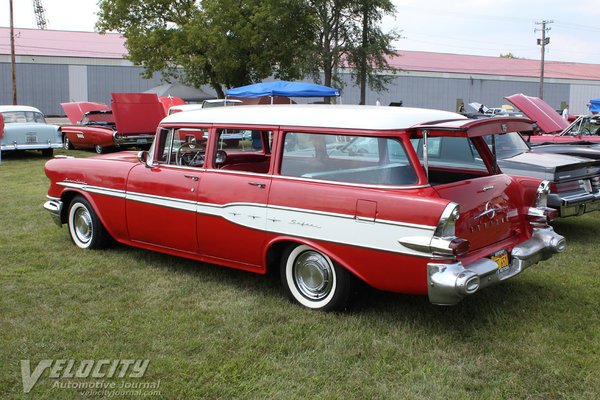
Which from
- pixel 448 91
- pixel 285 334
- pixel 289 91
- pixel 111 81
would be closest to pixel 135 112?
pixel 289 91

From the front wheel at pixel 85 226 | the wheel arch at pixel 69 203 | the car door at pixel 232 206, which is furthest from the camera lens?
the front wheel at pixel 85 226

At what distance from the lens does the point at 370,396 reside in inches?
124

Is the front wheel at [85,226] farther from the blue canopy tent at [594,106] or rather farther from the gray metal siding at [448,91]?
the gray metal siding at [448,91]

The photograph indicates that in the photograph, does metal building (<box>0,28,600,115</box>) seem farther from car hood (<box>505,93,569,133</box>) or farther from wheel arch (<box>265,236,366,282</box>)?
wheel arch (<box>265,236,366,282</box>)

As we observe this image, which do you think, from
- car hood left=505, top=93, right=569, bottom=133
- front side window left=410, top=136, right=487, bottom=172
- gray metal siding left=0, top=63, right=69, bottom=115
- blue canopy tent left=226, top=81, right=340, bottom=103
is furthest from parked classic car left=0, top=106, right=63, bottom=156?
gray metal siding left=0, top=63, right=69, bottom=115

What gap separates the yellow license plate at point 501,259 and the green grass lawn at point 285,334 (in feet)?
1.35

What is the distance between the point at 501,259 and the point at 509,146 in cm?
398

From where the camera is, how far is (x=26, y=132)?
602 inches

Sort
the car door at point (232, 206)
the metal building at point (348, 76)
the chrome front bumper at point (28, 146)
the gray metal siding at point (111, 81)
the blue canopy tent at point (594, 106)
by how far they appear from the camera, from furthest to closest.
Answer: the gray metal siding at point (111, 81), the metal building at point (348, 76), the blue canopy tent at point (594, 106), the chrome front bumper at point (28, 146), the car door at point (232, 206)

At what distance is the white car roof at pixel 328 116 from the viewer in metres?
3.99

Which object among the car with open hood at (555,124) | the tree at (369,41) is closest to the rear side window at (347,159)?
the car with open hood at (555,124)

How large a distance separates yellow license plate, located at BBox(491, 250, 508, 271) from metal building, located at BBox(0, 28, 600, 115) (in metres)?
29.0

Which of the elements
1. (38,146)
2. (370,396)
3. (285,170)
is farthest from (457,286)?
(38,146)

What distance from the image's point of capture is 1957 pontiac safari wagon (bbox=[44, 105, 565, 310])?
373cm
